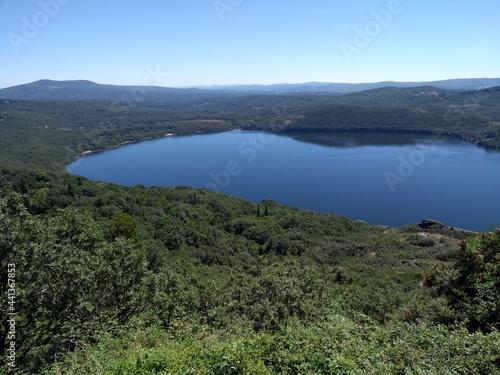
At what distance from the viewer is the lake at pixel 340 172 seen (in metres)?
73.4

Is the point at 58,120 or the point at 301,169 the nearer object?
the point at 301,169

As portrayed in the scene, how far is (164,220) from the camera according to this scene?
127 feet

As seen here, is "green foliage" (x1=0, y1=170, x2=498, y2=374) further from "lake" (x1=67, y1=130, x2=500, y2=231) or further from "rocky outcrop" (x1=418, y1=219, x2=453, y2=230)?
"lake" (x1=67, y1=130, x2=500, y2=231)

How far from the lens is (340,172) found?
99.8 metres

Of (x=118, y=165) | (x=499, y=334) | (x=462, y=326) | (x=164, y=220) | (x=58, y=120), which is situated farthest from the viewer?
(x=58, y=120)

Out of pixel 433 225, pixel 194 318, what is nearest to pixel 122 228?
pixel 194 318

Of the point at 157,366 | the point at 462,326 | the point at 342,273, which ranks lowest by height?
the point at 342,273

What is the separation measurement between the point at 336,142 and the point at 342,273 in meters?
124

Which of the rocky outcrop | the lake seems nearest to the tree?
the rocky outcrop

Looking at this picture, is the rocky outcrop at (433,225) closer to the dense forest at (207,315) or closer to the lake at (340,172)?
the lake at (340,172)

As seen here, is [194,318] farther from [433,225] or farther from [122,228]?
[433,225]

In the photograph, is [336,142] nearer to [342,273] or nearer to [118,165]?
[118,165]

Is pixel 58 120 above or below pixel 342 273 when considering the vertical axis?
above

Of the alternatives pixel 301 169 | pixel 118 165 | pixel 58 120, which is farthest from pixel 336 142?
pixel 58 120
